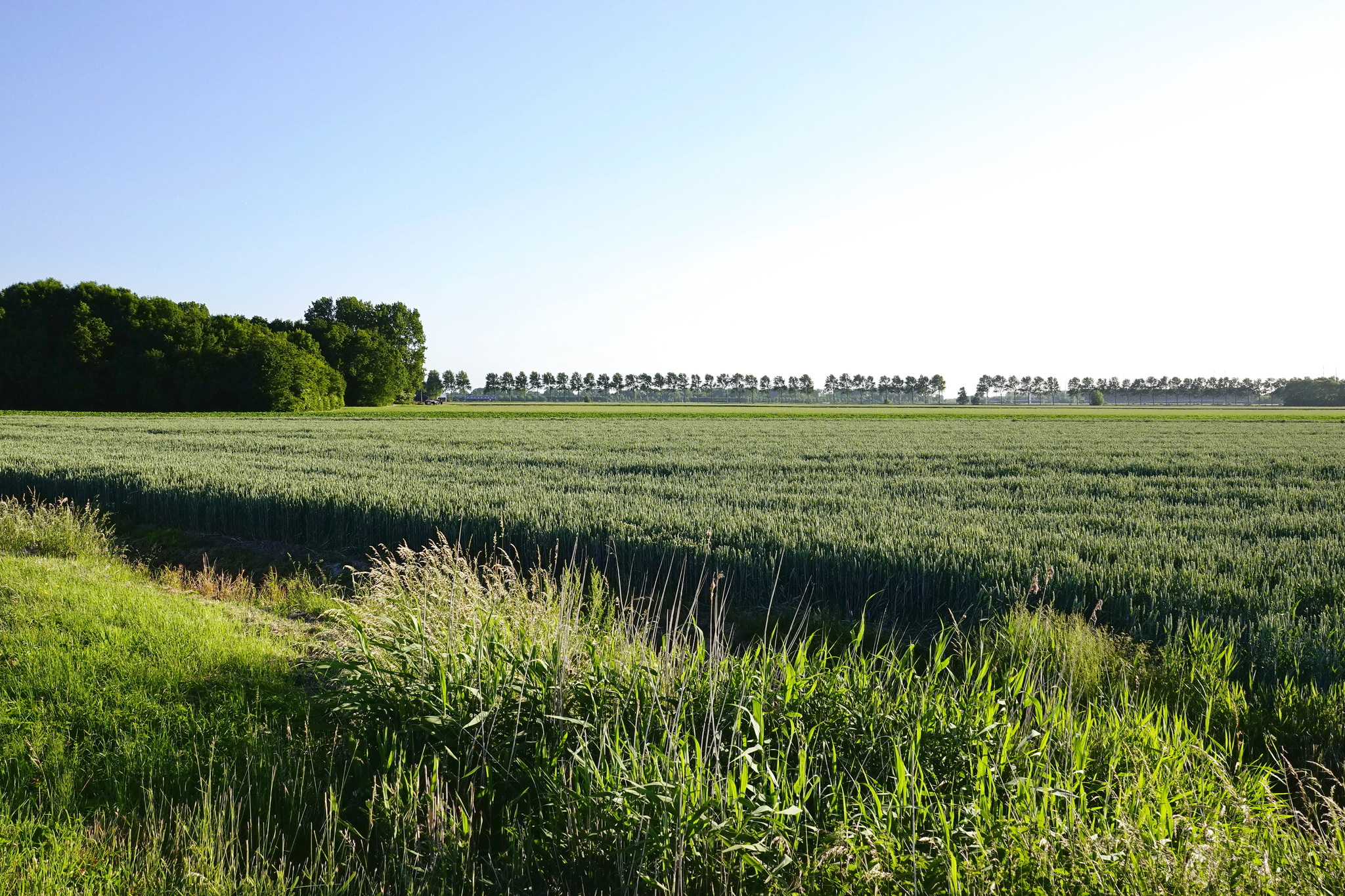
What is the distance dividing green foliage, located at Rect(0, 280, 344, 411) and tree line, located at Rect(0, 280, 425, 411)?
6 cm

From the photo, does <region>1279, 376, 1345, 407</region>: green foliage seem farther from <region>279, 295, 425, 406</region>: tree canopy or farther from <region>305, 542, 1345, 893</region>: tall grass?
<region>305, 542, 1345, 893</region>: tall grass

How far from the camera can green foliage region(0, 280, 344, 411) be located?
65.6 metres

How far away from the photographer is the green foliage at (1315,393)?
151m

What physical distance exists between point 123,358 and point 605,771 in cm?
8138

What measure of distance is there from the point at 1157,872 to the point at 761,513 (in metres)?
8.87

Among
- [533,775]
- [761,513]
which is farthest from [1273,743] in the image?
[761,513]

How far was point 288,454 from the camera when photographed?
23.7m

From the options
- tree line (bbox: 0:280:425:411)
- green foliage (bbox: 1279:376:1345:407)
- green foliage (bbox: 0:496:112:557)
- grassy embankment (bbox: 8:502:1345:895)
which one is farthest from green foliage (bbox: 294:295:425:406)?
green foliage (bbox: 1279:376:1345:407)

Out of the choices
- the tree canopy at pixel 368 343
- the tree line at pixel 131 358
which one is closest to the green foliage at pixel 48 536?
the tree line at pixel 131 358

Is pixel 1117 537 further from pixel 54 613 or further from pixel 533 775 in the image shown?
pixel 54 613

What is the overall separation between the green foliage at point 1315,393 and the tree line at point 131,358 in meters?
189

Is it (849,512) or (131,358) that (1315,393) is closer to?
(849,512)

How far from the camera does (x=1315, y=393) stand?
518 ft

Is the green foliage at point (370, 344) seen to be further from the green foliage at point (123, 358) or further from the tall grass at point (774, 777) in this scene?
the tall grass at point (774, 777)
